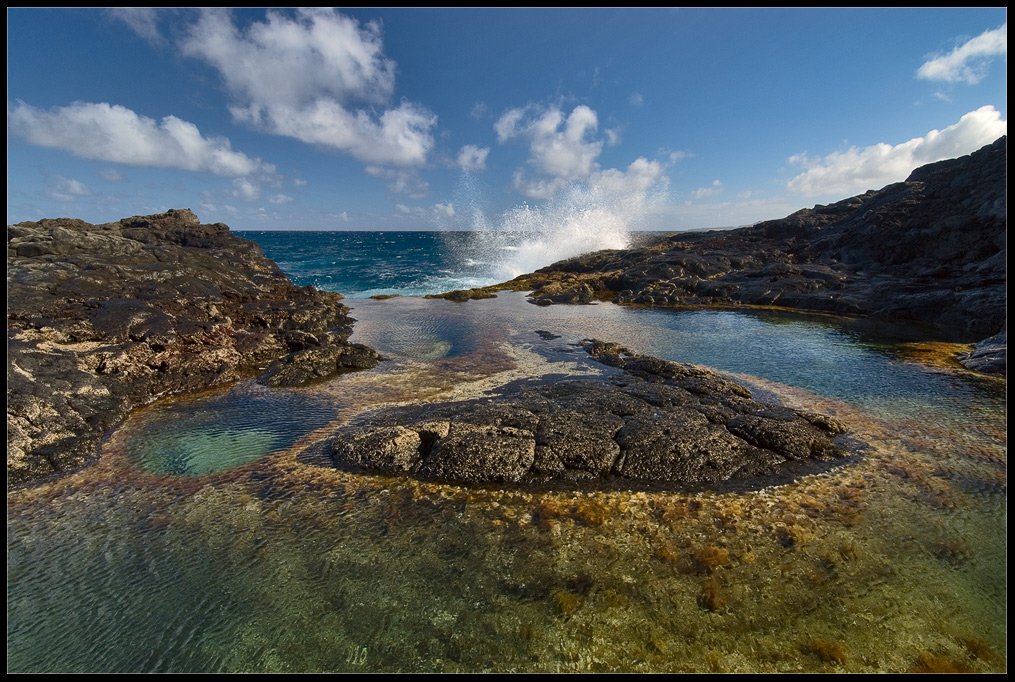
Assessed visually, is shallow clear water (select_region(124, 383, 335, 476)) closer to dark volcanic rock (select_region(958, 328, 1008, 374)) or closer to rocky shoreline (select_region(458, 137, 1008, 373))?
dark volcanic rock (select_region(958, 328, 1008, 374))

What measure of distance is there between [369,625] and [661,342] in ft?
105

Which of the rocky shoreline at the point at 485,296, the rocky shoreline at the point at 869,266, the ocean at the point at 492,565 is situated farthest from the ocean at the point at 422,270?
the ocean at the point at 492,565

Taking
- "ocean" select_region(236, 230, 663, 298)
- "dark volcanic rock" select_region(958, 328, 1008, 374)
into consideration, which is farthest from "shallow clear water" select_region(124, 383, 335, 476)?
"ocean" select_region(236, 230, 663, 298)

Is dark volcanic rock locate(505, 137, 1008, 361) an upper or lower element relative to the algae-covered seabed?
upper

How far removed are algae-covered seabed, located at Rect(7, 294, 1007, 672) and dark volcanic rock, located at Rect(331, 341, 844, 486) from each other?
1.02 meters

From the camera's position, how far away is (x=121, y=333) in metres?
26.7

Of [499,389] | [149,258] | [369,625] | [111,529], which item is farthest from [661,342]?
[149,258]

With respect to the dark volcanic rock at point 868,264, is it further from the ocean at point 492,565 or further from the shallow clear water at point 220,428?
the shallow clear water at point 220,428

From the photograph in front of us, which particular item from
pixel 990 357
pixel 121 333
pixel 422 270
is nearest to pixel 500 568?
pixel 121 333

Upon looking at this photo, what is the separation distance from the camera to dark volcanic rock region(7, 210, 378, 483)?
17719 millimetres

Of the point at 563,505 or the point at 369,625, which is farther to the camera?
the point at 563,505

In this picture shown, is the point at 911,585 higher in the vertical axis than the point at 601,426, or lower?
lower

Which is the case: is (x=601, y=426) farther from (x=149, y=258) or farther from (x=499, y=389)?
(x=149, y=258)

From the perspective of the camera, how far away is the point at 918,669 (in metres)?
8.13
